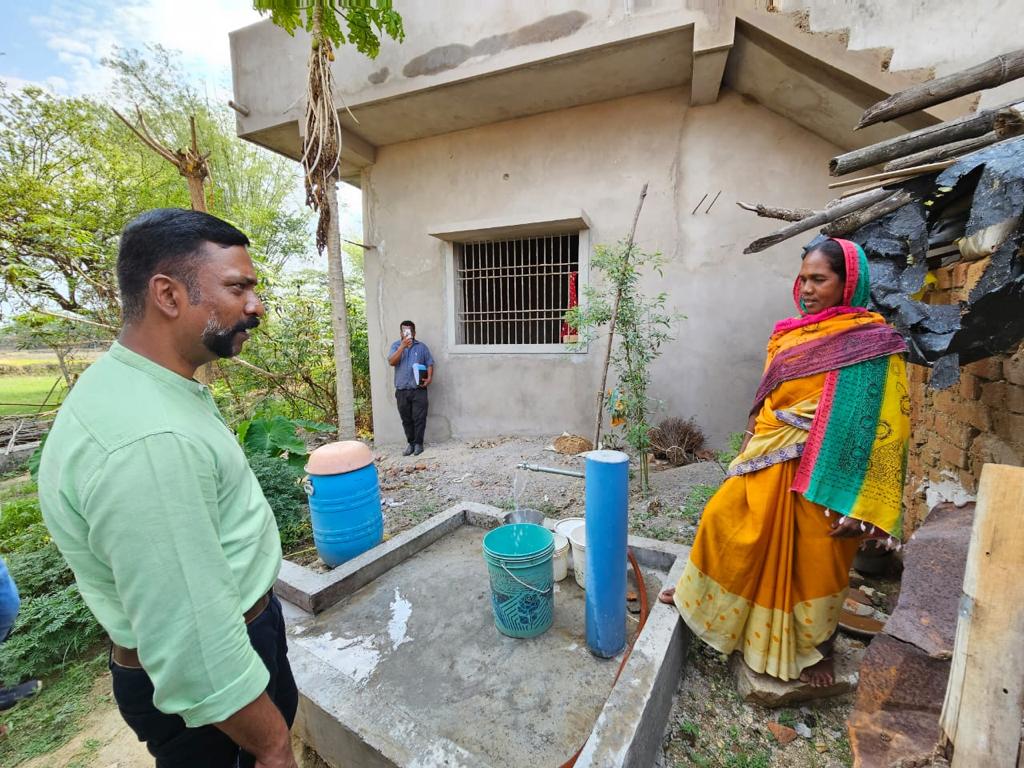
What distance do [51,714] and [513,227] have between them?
233 inches

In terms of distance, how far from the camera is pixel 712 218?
16.9 feet

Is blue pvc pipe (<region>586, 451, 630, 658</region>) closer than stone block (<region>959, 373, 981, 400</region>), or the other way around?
blue pvc pipe (<region>586, 451, 630, 658</region>)

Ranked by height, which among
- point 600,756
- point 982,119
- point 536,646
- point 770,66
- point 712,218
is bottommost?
point 536,646

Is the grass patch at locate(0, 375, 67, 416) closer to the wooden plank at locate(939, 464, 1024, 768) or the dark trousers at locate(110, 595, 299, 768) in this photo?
the dark trousers at locate(110, 595, 299, 768)

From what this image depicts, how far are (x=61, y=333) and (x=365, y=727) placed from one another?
411 inches

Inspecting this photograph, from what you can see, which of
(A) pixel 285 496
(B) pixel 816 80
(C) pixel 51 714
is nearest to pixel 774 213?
(B) pixel 816 80

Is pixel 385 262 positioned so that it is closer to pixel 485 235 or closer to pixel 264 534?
pixel 485 235

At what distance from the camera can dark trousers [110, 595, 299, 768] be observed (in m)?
1.07

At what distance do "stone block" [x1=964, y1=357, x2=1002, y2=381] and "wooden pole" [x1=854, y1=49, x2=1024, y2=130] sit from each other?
1353 millimetres

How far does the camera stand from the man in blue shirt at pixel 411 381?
641cm

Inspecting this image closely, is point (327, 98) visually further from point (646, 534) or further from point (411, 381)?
point (646, 534)

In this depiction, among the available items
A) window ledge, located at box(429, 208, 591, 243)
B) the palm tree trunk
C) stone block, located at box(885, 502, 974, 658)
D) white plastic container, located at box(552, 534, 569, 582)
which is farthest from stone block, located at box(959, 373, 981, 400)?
the palm tree trunk

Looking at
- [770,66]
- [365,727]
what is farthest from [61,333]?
[770,66]

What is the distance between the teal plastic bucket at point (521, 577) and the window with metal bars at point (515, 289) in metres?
4.05
